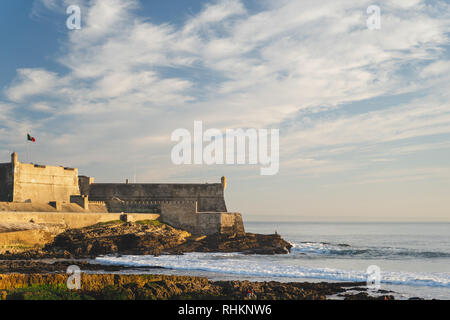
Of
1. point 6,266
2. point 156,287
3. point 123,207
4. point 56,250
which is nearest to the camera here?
point 156,287

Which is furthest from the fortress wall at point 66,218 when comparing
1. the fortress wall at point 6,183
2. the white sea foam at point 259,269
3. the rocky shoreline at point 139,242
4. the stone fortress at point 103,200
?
the fortress wall at point 6,183

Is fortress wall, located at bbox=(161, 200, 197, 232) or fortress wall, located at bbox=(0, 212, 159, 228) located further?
fortress wall, located at bbox=(161, 200, 197, 232)

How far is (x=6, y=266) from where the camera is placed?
27172mm

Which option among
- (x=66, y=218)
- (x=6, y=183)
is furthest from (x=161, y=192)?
(x=6, y=183)

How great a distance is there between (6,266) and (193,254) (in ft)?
51.7

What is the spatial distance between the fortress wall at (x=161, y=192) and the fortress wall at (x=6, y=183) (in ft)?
34.5

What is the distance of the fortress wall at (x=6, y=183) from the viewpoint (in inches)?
1811

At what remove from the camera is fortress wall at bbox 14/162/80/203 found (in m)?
46.5

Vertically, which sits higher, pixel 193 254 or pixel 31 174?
pixel 31 174

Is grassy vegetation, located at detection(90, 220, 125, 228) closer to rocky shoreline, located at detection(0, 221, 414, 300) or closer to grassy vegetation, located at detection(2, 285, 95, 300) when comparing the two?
rocky shoreline, located at detection(0, 221, 414, 300)

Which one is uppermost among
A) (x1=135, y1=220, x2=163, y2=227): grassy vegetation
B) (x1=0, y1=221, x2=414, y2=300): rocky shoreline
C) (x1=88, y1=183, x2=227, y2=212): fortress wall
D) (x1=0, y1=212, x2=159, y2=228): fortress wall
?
(x1=88, y1=183, x2=227, y2=212): fortress wall

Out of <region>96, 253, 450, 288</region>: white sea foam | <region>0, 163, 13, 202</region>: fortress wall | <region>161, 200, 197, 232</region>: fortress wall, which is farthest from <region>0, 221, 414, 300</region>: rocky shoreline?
<region>0, 163, 13, 202</region>: fortress wall
